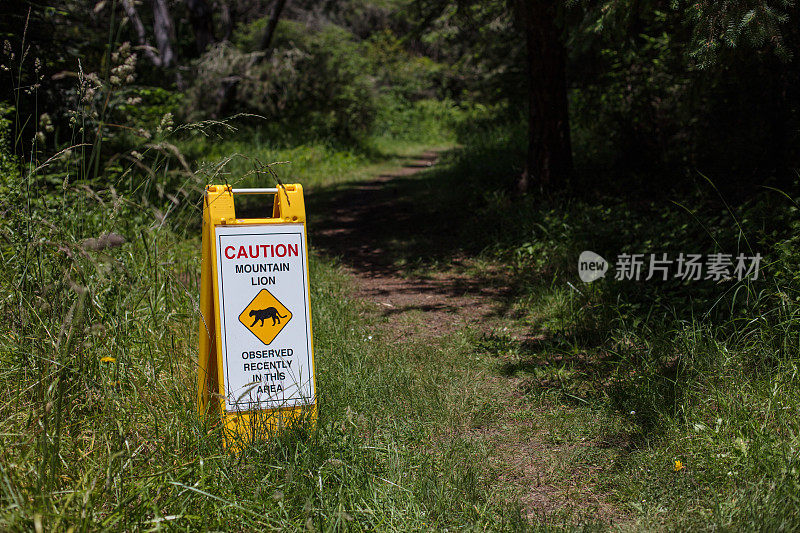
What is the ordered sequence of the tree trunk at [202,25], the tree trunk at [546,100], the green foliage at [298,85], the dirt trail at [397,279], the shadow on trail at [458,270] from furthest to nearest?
1. the tree trunk at [202,25]
2. the green foliage at [298,85]
3. the tree trunk at [546,100]
4. the dirt trail at [397,279]
5. the shadow on trail at [458,270]

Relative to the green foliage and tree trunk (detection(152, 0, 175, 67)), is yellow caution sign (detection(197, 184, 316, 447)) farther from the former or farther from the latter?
tree trunk (detection(152, 0, 175, 67))

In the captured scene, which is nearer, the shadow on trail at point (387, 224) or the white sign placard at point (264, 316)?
the white sign placard at point (264, 316)

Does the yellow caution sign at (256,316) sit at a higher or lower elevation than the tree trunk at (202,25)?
lower

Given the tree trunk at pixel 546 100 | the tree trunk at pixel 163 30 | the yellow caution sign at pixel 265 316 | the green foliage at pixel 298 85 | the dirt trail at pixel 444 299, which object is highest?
the tree trunk at pixel 163 30

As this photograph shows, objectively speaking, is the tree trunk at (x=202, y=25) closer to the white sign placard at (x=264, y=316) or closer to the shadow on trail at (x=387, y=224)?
the shadow on trail at (x=387, y=224)

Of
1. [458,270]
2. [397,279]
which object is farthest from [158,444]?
[458,270]

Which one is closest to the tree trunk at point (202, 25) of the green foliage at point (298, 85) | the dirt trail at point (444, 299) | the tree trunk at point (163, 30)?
the tree trunk at point (163, 30)

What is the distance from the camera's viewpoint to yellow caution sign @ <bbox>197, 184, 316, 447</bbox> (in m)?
2.77

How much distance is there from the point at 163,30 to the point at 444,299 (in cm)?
1249

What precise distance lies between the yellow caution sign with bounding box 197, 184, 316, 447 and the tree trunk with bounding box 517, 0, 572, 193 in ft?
18.2

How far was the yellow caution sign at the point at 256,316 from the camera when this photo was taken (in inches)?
109

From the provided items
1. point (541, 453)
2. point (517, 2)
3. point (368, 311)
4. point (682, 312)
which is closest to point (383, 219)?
point (517, 2)

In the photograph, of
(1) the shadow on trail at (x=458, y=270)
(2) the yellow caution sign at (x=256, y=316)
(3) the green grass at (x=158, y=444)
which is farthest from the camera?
(1) the shadow on trail at (x=458, y=270)

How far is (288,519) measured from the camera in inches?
87.9
